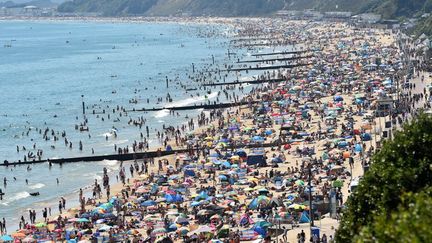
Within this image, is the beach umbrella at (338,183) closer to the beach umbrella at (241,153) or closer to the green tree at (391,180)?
the beach umbrella at (241,153)

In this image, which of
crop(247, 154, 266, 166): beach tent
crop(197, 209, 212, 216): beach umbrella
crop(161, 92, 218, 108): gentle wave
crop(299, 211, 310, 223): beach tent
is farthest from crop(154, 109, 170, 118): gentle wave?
crop(299, 211, 310, 223): beach tent

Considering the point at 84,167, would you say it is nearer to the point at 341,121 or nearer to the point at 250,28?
the point at 341,121

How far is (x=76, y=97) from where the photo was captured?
100312 mm

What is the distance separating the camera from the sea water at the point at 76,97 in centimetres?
5582

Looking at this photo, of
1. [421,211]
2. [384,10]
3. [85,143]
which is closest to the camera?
[421,211]

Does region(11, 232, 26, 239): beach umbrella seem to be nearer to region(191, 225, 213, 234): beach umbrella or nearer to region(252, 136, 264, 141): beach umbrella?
region(191, 225, 213, 234): beach umbrella

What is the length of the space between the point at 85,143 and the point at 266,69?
49378 mm

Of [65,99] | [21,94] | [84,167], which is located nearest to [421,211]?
[84,167]

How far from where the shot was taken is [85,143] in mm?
68188

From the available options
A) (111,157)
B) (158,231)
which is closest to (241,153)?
(111,157)

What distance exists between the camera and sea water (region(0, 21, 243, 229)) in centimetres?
5582

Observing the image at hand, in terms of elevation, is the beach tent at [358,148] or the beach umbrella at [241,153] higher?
the beach tent at [358,148]

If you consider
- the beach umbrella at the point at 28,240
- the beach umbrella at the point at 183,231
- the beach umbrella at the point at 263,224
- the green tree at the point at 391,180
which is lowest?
the beach umbrella at the point at 28,240

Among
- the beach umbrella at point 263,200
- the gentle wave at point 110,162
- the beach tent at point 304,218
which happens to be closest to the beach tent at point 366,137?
the beach umbrella at point 263,200
